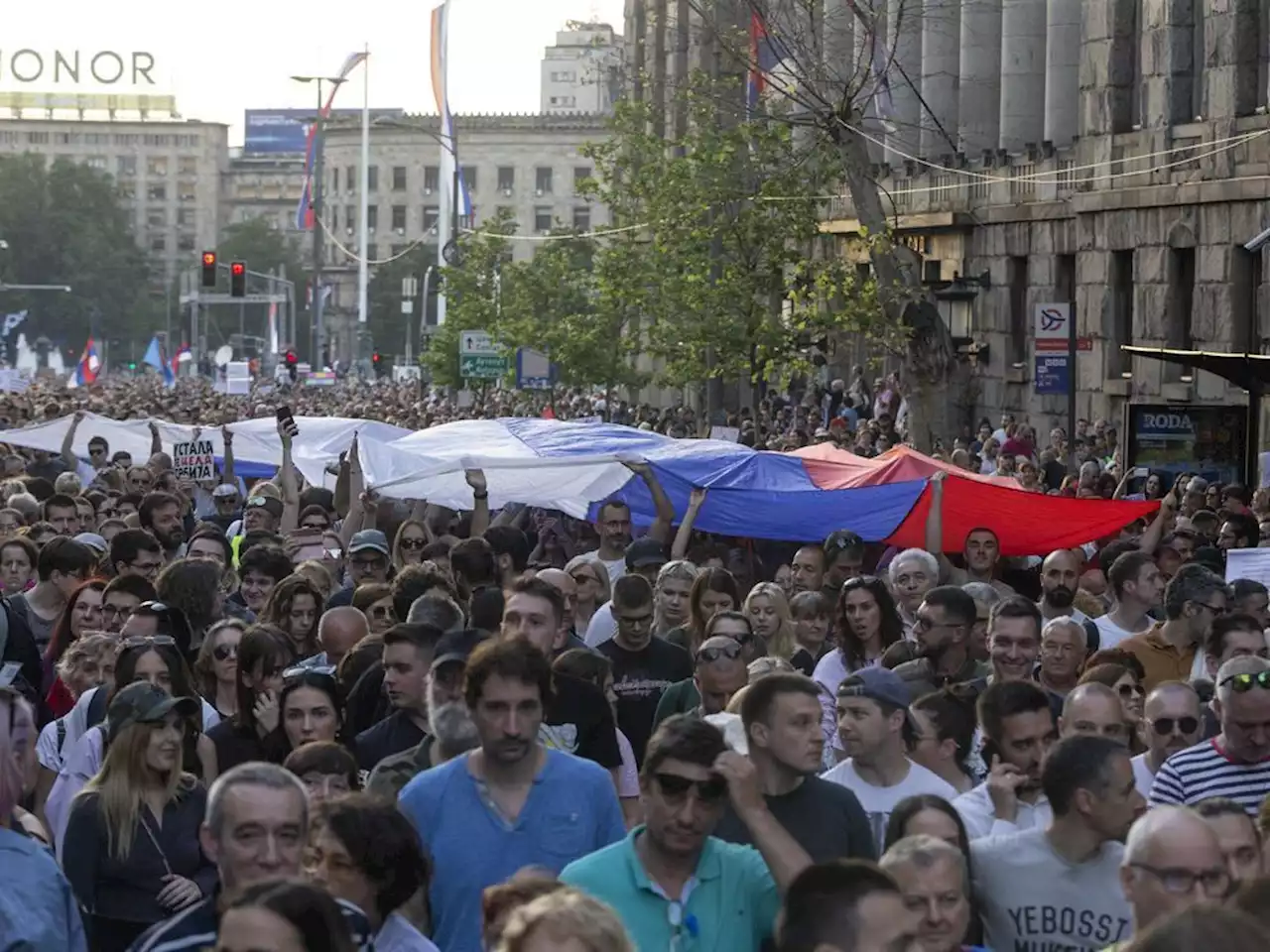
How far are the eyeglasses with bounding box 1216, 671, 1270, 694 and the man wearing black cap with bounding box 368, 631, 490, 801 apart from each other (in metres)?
2.23

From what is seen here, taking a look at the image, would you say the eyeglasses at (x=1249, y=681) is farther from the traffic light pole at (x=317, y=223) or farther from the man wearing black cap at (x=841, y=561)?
the traffic light pole at (x=317, y=223)

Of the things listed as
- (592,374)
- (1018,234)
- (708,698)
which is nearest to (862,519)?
(708,698)

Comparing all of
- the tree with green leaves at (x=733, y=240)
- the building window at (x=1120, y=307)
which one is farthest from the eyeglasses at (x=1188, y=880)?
the building window at (x=1120, y=307)

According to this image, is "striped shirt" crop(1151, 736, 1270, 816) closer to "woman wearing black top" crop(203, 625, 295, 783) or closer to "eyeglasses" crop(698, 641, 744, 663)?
"eyeglasses" crop(698, 641, 744, 663)

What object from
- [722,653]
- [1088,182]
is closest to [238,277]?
[1088,182]

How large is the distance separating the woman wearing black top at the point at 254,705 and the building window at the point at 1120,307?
1096 inches

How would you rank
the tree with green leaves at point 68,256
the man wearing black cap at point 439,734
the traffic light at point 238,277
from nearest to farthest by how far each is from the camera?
the man wearing black cap at point 439,734 → the traffic light at point 238,277 → the tree with green leaves at point 68,256

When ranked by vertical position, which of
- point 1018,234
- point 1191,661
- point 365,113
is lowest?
point 1191,661

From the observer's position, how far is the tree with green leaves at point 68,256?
528ft

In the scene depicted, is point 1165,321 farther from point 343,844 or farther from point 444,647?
point 343,844

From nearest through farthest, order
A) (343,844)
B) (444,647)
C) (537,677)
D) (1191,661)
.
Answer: (343,844)
(537,677)
(444,647)
(1191,661)

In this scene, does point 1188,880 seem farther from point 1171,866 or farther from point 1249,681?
point 1249,681

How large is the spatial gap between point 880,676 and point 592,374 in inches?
1800

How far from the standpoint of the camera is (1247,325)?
32.5 m
